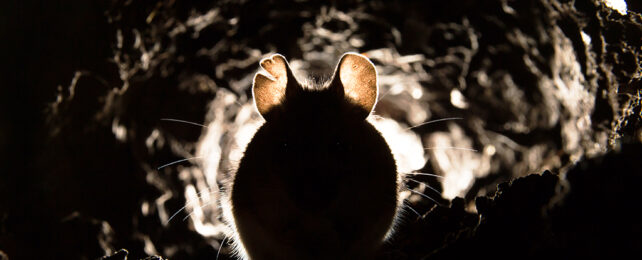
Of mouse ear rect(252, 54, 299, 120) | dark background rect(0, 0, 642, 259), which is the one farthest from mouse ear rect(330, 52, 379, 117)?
dark background rect(0, 0, 642, 259)

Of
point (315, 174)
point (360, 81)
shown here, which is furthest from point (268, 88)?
point (315, 174)

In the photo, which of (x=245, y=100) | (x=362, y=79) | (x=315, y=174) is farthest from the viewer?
(x=245, y=100)

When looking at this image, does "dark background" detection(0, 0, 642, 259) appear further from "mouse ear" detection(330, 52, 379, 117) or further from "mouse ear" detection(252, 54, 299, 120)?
"mouse ear" detection(252, 54, 299, 120)

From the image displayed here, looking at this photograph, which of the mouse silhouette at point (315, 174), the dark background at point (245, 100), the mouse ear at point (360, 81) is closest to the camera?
the dark background at point (245, 100)

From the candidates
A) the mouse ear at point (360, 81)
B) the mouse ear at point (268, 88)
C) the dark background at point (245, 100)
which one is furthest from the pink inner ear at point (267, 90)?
the dark background at point (245, 100)

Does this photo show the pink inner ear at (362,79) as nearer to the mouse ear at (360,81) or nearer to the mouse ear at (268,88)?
the mouse ear at (360,81)

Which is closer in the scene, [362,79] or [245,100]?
[362,79]

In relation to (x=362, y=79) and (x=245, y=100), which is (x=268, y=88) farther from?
(x=245, y=100)

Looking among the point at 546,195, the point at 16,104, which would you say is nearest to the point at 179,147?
the point at 16,104
